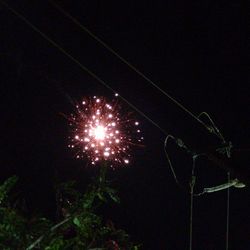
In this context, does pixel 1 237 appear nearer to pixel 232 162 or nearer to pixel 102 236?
pixel 102 236

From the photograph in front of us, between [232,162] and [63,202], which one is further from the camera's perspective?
[63,202]

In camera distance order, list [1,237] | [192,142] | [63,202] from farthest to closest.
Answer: [63,202] → [1,237] → [192,142]

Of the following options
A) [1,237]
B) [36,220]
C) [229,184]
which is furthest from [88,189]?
[229,184]

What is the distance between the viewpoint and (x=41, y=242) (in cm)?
708

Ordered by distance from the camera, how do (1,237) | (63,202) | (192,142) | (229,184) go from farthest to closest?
(63,202), (1,237), (229,184), (192,142)

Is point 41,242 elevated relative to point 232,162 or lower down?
lower down

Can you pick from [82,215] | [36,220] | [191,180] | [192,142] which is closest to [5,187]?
[36,220]

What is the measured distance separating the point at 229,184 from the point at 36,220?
2.62m

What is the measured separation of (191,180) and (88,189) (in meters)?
1.60

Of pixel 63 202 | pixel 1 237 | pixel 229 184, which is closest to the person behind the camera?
pixel 229 184

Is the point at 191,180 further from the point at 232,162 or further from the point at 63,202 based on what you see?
the point at 63,202

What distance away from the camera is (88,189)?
7.19 metres

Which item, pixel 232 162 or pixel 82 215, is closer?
pixel 232 162

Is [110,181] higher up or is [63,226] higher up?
[110,181]
